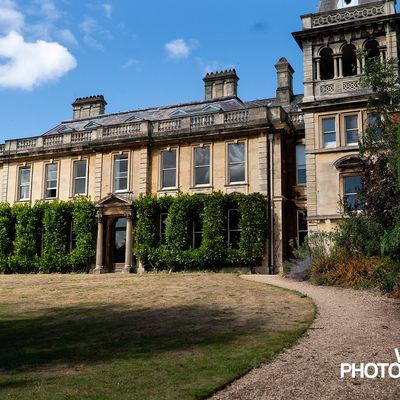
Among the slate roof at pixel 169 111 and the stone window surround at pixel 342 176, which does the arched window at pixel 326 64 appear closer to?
the slate roof at pixel 169 111

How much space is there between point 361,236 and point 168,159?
1291 cm

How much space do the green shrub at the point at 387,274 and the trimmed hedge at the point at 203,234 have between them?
9.72 meters

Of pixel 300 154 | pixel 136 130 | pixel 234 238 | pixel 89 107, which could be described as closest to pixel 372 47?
pixel 300 154

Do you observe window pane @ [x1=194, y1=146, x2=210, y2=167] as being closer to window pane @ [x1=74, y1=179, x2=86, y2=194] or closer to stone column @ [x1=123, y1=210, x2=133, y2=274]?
stone column @ [x1=123, y1=210, x2=133, y2=274]

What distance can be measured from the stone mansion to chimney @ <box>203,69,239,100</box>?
3.23ft

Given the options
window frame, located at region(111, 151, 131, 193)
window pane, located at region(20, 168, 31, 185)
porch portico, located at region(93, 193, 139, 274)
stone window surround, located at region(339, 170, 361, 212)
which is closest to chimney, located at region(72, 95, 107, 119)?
window pane, located at region(20, 168, 31, 185)

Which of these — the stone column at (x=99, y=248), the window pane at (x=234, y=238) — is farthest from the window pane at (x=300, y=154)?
the stone column at (x=99, y=248)

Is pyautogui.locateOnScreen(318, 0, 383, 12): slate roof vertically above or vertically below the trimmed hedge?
above

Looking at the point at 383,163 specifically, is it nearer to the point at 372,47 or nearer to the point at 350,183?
the point at 350,183

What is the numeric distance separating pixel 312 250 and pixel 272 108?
9709mm

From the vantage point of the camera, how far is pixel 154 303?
12625 millimetres

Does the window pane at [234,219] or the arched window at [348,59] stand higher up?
the arched window at [348,59]

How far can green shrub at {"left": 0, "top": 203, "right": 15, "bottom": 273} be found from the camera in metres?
28.7

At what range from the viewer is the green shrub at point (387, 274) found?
13.2m
